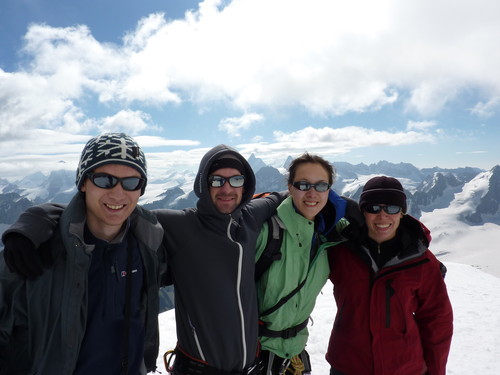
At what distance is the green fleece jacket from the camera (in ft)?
15.9

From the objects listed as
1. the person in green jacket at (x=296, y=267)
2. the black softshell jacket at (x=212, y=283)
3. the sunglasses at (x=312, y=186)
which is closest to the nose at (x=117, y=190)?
the black softshell jacket at (x=212, y=283)

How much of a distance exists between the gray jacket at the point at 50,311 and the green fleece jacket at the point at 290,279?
2.69m

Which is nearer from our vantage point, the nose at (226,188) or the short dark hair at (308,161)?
Answer: the nose at (226,188)

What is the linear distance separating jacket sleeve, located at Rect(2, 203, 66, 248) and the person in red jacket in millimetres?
4452

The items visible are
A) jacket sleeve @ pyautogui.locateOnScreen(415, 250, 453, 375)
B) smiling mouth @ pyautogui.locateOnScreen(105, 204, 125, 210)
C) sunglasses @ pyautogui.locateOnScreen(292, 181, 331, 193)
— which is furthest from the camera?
sunglasses @ pyautogui.locateOnScreen(292, 181, 331, 193)

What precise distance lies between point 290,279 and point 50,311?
3.30 m

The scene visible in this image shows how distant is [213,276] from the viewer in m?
4.18

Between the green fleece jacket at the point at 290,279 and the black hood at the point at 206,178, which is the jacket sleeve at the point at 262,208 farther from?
the black hood at the point at 206,178

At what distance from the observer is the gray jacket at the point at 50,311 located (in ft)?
10.0

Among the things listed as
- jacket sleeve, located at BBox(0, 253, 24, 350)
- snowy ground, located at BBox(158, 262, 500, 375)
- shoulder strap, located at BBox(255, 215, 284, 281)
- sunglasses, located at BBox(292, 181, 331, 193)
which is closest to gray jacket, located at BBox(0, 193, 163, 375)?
jacket sleeve, located at BBox(0, 253, 24, 350)

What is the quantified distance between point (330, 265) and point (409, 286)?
1.32 metres

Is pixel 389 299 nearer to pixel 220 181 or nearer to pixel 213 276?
pixel 213 276

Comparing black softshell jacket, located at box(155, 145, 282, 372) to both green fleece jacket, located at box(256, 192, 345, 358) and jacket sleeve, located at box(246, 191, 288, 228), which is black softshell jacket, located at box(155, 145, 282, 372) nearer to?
green fleece jacket, located at box(256, 192, 345, 358)

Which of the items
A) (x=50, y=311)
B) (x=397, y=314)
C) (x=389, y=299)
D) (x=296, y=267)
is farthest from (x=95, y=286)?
(x=397, y=314)
